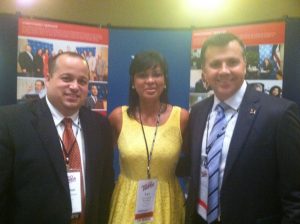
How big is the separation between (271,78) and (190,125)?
4.10ft

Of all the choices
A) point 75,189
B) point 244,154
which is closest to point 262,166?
point 244,154

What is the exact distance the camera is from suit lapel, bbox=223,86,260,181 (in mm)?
Answer: 1896

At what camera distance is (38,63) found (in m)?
3.40

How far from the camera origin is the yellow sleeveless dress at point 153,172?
239 centimetres

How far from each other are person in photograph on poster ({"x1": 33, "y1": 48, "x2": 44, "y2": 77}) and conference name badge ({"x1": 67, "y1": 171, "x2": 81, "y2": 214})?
1688 millimetres

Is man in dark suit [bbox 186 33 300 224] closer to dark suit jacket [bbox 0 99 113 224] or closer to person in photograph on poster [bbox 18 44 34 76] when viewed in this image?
dark suit jacket [bbox 0 99 113 224]

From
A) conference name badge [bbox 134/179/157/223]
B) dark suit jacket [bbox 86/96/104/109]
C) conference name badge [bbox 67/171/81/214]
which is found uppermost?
dark suit jacket [bbox 86/96/104/109]

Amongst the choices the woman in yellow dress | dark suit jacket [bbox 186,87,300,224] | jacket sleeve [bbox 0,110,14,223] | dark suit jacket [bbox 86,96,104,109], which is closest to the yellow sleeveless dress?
the woman in yellow dress

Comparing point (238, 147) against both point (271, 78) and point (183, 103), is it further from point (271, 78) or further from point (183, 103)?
point (183, 103)

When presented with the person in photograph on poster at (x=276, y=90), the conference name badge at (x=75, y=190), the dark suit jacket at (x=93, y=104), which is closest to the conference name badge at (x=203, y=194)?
the conference name badge at (x=75, y=190)

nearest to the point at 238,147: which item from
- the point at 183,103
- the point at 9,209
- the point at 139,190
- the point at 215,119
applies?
the point at 215,119

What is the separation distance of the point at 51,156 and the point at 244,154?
41.9 inches

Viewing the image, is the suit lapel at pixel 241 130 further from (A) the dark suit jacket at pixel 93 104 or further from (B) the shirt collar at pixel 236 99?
(A) the dark suit jacket at pixel 93 104

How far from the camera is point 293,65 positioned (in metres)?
3.20
